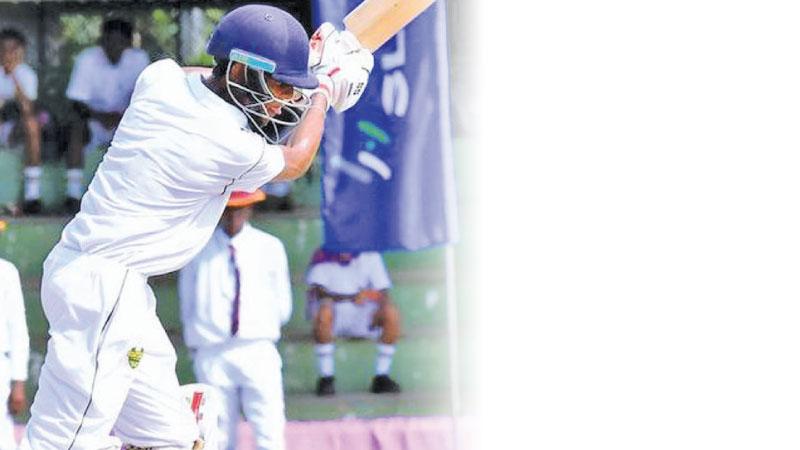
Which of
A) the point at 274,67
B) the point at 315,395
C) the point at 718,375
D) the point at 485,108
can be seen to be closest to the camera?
the point at 274,67

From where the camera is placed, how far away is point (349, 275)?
733cm

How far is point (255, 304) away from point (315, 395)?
643 millimetres

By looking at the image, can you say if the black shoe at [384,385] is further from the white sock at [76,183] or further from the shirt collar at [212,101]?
the shirt collar at [212,101]

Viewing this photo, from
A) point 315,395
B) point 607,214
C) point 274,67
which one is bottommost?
point 315,395

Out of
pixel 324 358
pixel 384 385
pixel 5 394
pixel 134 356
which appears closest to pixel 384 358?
pixel 384 385

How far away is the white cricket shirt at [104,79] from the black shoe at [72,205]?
1.14 feet

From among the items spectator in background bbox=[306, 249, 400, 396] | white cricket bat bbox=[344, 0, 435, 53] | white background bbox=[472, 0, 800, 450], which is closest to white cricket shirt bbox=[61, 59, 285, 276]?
white cricket bat bbox=[344, 0, 435, 53]

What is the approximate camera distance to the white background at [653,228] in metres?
5.98

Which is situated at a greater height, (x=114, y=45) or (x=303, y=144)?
(x=114, y=45)

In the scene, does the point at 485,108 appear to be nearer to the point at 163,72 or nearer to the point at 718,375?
the point at 718,375

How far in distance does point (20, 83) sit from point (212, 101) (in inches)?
116

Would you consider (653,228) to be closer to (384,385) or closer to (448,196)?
(448,196)

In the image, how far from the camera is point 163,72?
5141mm

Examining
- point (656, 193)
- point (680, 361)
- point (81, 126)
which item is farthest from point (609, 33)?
point (81, 126)
